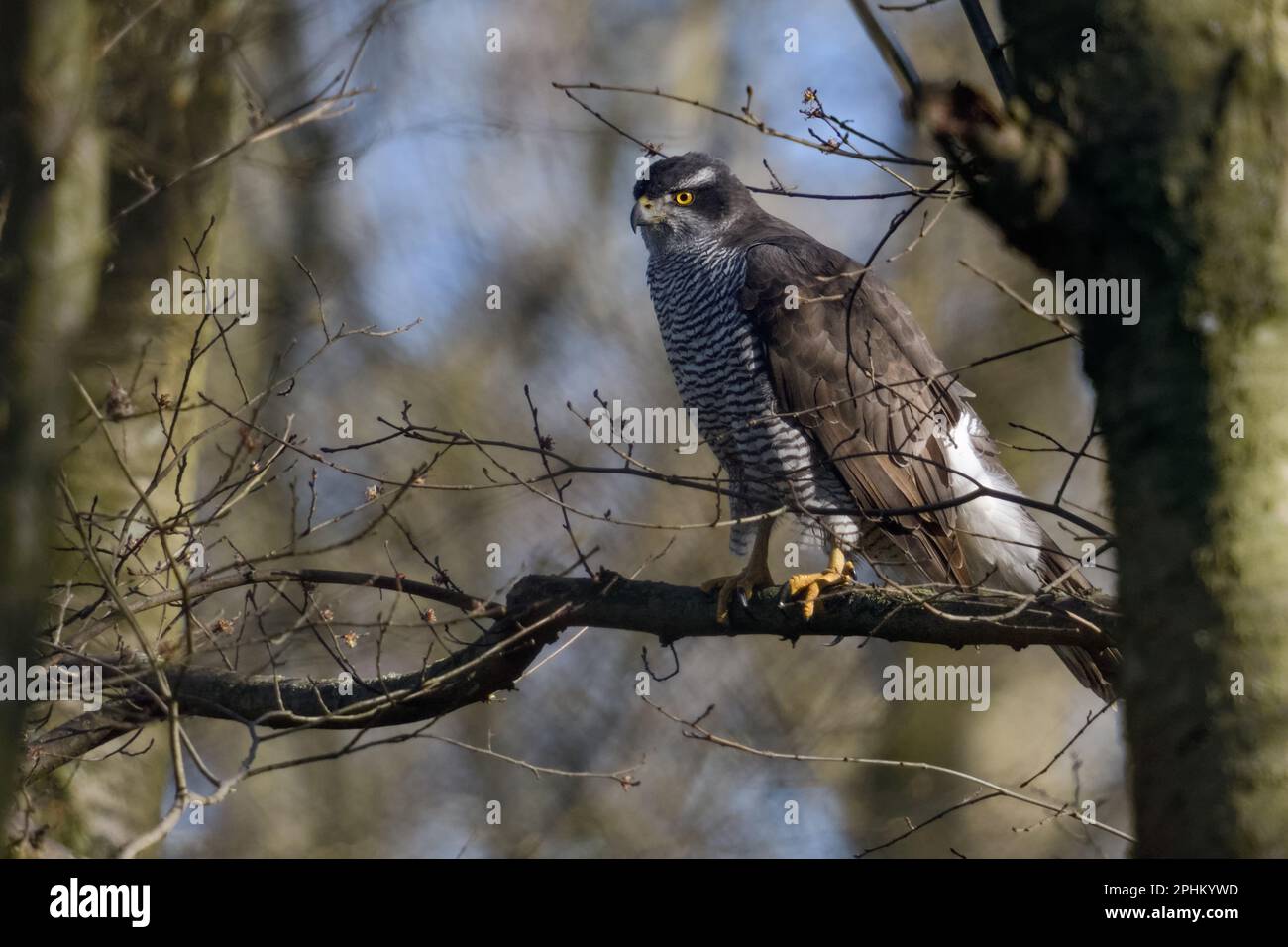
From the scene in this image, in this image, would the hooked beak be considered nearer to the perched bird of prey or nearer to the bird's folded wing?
the perched bird of prey

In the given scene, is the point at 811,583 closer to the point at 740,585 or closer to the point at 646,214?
the point at 740,585

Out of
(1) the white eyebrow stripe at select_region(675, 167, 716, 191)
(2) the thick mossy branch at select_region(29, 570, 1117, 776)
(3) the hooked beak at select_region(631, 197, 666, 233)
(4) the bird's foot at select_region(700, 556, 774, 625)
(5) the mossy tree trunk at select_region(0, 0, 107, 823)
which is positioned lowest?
(2) the thick mossy branch at select_region(29, 570, 1117, 776)

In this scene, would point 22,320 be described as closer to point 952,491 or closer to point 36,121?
point 36,121

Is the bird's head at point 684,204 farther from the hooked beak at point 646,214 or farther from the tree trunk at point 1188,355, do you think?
the tree trunk at point 1188,355

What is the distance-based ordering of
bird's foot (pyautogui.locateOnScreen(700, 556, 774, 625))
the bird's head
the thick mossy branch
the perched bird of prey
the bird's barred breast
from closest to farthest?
the thick mossy branch → bird's foot (pyautogui.locateOnScreen(700, 556, 774, 625)) → the perched bird of prey → the bird's barred breast → the bird's head

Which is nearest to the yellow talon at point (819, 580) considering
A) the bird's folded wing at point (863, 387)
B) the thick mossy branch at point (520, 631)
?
the bird's folded wing at point (863, 387)

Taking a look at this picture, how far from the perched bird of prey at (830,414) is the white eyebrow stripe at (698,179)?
0.50 m

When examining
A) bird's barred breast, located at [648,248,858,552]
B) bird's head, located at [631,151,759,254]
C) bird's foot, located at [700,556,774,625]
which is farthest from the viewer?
bird's head, located at [631,151,759,254]

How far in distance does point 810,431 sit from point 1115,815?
8383 millimetres

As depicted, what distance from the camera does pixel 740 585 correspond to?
564cm

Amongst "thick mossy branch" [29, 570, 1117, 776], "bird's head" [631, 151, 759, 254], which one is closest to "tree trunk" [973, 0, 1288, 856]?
"thick mossy branch" [29, 570, 1117, 776]

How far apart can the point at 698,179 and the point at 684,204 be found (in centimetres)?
18

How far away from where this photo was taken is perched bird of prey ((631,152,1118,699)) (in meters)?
6.23
